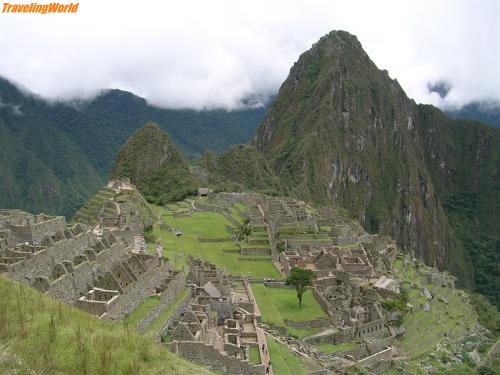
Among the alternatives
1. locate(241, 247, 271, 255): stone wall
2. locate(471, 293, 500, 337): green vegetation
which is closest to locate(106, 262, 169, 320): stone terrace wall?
locate(241, 247, 271, 255): stone wall

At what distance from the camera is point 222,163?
10025 centimetres

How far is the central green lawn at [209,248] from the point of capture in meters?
37.3

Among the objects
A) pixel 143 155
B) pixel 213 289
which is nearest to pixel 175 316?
pixel 213 289

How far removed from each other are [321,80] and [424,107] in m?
70.7

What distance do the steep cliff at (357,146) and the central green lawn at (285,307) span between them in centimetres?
8621

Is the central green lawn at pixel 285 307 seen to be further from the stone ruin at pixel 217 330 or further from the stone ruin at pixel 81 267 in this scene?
the stone ruin at pixel 81 267

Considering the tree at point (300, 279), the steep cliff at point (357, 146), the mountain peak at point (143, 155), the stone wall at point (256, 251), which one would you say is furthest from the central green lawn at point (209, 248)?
the steep cliff at point (357, 146)

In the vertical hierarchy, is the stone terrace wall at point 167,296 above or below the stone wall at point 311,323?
above

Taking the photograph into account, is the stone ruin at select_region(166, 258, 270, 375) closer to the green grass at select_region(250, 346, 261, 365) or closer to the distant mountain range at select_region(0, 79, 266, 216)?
the green grass at select_region(250, 346, 261, 365)

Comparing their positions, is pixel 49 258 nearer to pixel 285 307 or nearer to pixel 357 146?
pixel 285 307

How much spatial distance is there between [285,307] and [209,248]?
1351 centimetres

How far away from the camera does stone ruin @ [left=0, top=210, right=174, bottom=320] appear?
57.6 ft

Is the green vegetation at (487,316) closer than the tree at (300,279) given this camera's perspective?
No

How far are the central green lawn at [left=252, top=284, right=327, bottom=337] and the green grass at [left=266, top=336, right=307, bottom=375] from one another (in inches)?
140
